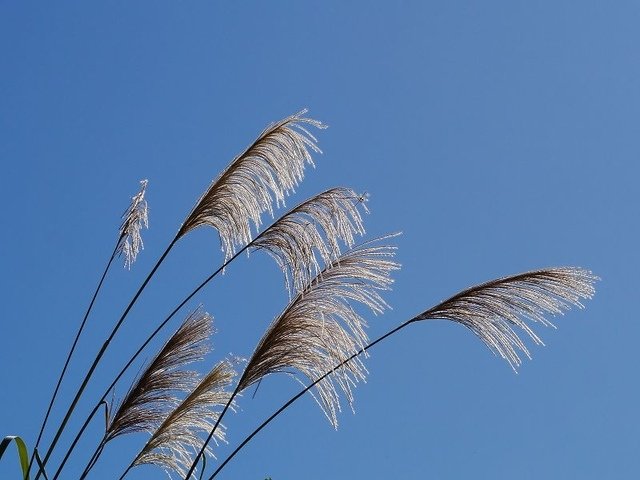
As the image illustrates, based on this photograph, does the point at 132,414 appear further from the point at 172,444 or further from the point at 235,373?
the point at 235,373

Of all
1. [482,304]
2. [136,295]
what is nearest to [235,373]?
[136,295]

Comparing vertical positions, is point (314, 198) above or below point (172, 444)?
above

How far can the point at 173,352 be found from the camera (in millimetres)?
3471

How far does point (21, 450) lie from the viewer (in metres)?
2.88

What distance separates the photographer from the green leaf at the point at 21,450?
280cm

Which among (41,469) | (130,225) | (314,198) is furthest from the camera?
(130,225)

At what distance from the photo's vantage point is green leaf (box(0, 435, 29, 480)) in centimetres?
280

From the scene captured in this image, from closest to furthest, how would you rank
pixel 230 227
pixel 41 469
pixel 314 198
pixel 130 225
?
pixel 41 469, pixel 314 198, pixel 230 227, pixel 130 225

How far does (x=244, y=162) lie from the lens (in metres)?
3.40

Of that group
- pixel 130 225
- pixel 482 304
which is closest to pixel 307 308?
pixel 482 304

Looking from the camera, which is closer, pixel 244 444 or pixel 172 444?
pixel 244 444

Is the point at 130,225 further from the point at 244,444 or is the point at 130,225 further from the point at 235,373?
the point at 244,444

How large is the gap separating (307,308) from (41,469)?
3.41 feet

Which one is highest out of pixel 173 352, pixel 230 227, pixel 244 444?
pixel 230 227
